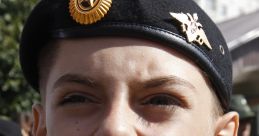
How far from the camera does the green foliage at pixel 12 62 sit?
20.3 feet

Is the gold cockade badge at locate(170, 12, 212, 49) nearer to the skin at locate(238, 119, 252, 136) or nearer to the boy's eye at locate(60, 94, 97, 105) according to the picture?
the boy's eye at locate(60, 94, 97, 105)

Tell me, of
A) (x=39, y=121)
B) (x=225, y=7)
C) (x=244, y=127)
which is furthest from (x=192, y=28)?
(x=225, y=7)

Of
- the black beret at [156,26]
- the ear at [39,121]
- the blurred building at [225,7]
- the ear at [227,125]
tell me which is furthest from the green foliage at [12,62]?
the blurred building at [225,7]

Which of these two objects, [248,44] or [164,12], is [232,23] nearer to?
[248,44]

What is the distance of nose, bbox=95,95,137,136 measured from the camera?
1.48m

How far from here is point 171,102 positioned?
5.18 feet

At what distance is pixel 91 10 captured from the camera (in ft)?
5.51

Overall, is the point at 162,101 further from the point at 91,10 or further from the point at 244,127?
the point at 244,127

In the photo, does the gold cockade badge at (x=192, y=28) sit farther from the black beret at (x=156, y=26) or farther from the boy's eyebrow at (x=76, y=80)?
the boy's eyebrow at (x=76, y=80)

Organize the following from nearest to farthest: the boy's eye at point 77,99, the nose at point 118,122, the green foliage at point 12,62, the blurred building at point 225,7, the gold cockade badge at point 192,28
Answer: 1. the nose at point 118,122
2. the boy's eye at point 77,99
3. the gold cockade badge at point 192,28
4. the green foliage at point 12,62
5. the blurred building at point 225,7

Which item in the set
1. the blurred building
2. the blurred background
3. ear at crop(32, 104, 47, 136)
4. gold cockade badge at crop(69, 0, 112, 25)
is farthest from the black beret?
the blurred building

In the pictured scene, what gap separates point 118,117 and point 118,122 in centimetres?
2

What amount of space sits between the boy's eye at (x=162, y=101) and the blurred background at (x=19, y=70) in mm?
1775

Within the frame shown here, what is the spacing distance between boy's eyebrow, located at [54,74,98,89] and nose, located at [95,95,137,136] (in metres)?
0.09
